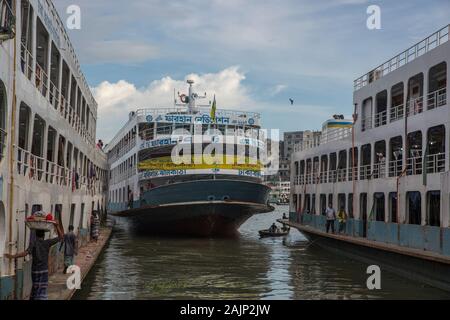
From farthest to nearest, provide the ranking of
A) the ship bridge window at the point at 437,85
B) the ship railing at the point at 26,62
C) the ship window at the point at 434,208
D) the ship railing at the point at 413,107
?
the ship railing at the point at 413,107
the ship bridge window at the point at 437,85
the ship window at the point at 434,208
the ship railing at the point at 26,62

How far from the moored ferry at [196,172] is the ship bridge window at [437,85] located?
1180 centimetres

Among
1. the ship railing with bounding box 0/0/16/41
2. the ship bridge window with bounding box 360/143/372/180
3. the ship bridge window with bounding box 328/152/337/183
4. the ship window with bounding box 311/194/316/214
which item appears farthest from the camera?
the ship window with bounding box 311/194/316/214

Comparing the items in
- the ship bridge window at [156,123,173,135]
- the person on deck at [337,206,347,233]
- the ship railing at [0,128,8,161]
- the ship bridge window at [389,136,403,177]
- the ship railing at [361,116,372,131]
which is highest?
the ship bridge window at [156,123,173,135]

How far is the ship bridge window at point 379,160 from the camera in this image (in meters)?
22.3

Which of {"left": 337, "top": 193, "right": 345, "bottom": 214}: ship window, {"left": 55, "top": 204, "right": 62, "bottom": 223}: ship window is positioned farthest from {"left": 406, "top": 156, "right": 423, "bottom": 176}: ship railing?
{"left": 55, "top": 204, "right": 62, "bottom": 223}: ship window

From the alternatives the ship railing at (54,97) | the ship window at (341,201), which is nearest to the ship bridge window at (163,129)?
the ship window at (341,201)

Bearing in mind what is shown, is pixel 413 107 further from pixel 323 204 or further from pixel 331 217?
pixel 323 204

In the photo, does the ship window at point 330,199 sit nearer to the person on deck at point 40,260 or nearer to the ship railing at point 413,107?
the ship railing at point 413,107

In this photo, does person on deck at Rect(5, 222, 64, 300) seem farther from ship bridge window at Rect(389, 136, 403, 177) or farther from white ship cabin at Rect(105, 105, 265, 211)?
white ship cabin at Rect(105, 105, 265, 211)

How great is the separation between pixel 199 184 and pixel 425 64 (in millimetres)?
13462

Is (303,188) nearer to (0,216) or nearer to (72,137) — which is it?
(72,137)

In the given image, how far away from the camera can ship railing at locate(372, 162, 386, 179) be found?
22188 mm
